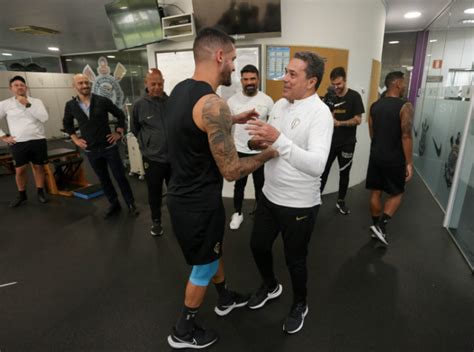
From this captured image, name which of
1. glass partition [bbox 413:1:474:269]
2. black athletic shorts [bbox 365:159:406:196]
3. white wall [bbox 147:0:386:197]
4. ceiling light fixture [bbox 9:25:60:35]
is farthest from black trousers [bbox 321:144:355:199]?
ceiling light fixture [bbox 9:25:60:35]

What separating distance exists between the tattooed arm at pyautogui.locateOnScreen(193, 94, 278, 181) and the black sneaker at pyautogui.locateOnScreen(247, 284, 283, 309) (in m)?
1.05

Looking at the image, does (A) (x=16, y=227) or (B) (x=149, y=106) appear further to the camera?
(A) (x=16, y=227)

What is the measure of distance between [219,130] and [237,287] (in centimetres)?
139

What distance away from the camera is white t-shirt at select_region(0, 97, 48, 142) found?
11.5 feet

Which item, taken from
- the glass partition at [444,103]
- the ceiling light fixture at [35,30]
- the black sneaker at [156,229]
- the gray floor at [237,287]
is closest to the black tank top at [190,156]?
the gray floor at [237,287]

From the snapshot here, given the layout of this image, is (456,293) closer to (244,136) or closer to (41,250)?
(244,136)

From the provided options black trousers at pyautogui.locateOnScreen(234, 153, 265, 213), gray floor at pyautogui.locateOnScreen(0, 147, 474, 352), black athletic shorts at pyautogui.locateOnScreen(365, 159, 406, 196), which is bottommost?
gray floor at pyautogui.locateOnScreen(0, 147, 474, 352)

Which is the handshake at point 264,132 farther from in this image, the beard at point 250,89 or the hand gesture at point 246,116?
the beard at point 250,89

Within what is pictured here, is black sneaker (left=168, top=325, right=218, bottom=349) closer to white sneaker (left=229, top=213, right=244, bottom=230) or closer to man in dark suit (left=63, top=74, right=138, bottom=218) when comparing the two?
white sneaker (left=229, top=213, right=244, bottom=230)

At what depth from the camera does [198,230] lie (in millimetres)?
1403

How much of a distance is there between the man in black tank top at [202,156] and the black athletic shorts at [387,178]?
1.61 m

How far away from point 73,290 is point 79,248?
2.21ft

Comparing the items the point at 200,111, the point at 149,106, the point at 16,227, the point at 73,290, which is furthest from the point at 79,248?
the point at 200,111

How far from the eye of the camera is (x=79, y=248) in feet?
8.93
